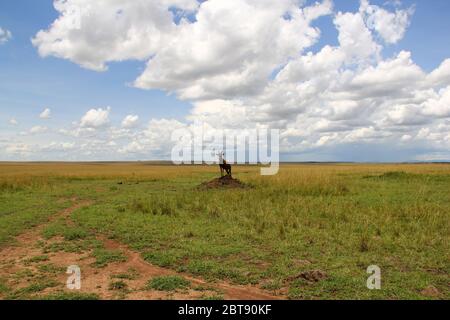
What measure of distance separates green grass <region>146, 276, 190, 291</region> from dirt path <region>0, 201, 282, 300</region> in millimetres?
120

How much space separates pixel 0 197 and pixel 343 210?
755 inches

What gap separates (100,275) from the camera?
780 cm

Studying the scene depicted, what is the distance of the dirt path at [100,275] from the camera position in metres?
6.61

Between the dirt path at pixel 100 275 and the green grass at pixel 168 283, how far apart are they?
A: 0.40 ft

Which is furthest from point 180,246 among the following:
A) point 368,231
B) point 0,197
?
point 0,197

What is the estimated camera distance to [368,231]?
437 inches

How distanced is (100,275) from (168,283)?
179 centimetres
